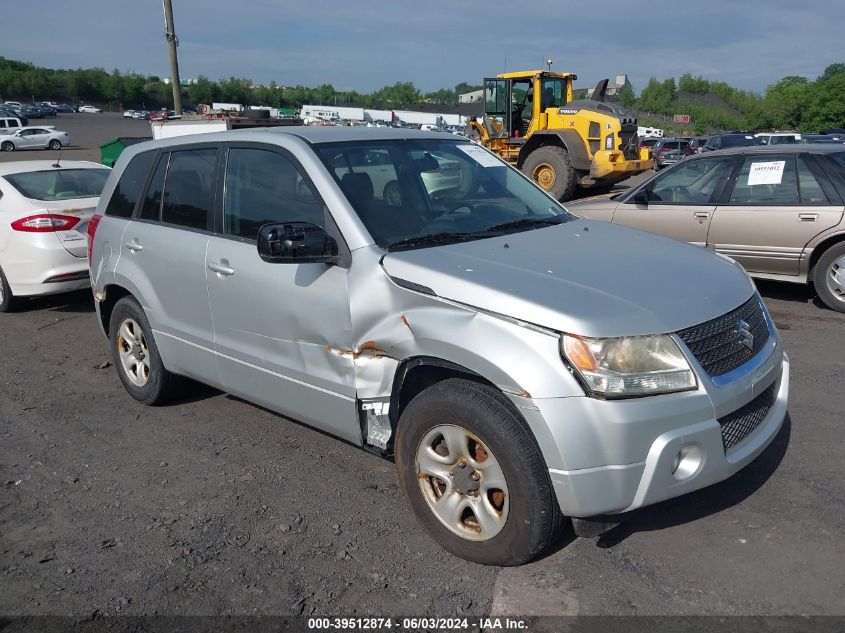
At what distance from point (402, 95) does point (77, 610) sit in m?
142

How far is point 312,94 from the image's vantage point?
133625mm

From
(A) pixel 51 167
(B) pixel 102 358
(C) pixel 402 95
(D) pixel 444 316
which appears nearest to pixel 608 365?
(D) pixel 444 316

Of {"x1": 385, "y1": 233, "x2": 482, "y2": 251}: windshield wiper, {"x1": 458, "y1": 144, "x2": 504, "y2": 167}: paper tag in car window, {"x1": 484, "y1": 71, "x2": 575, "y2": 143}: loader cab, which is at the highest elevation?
{"x1": 484, "y1": 71, "x2": 575, "y2": 143}: loader cab

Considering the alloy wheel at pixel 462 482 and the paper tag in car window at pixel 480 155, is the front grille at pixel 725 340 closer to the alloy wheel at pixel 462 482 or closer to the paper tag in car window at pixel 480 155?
the alloy wheel at pixel 462 482

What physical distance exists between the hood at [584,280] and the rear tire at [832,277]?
384 cm

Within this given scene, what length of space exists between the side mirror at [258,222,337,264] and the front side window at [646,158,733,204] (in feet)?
18.4

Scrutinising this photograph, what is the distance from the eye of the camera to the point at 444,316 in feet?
10.2

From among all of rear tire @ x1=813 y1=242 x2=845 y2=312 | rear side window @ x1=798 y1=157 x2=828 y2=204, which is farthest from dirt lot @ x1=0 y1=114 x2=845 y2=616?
rear side window @ x1=798 y1=157 x2=828 y2=204

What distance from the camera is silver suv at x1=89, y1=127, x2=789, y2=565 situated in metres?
2.79

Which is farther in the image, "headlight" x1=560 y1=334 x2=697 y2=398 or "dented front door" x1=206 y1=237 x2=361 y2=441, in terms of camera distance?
"dented front door" x1=206 y1=237 x2=361 y2=441

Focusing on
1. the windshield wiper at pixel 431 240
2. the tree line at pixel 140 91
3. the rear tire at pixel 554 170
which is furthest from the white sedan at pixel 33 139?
the tree line at pixel 140 91

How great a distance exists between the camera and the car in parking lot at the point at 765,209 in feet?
22.9

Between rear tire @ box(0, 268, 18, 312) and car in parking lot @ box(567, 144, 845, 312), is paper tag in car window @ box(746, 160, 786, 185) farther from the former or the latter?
rear tire @ box(0, 268, 18, 312)

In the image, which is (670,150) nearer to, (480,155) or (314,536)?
(480,155)
